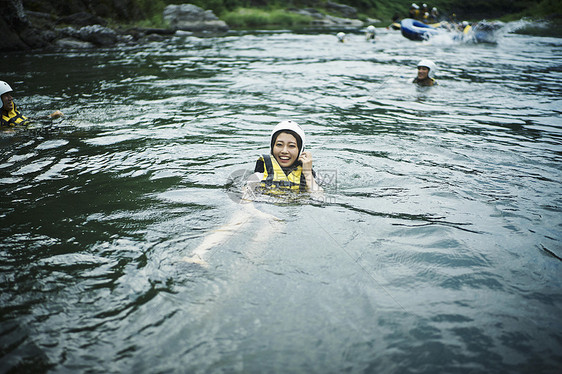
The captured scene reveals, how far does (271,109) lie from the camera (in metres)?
11.8

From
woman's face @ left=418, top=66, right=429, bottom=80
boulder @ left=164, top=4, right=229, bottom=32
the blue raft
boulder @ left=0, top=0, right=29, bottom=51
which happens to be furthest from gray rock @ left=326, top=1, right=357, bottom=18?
woman's face @ left=418, top=66, right=429, bottom=80

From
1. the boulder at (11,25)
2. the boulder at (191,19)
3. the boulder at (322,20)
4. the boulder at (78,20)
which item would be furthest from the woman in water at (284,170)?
the boulder at (322,20)

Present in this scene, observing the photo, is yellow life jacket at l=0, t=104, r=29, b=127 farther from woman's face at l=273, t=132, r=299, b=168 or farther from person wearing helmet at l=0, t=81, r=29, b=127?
woman's face at l=273, t=132, r=299, b=168

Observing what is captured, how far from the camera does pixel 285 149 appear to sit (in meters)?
6.02

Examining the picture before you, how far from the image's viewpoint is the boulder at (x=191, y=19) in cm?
3897

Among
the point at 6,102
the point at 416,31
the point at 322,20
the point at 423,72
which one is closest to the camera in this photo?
the point at 6,102

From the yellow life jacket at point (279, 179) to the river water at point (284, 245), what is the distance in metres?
0.32

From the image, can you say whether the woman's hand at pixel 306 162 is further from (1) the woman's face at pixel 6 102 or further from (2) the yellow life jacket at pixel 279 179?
(1) the woman's face at pixel 6 102

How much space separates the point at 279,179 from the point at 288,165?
27 cm

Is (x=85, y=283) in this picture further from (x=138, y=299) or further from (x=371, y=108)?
(x=371, y=108)

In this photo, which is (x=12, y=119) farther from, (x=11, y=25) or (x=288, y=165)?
(x=11, y=25)

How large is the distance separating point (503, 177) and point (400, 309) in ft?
14.0

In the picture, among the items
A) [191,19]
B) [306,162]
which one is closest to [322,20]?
[191,19]

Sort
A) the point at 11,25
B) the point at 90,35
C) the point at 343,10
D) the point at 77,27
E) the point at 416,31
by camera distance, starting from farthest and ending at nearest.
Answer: the point at 343,10 < the point at 416,31 < the point at 77,27 < the point at 90,35 < the point at 11,25
